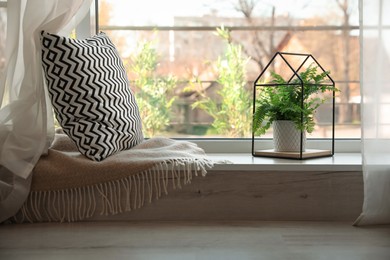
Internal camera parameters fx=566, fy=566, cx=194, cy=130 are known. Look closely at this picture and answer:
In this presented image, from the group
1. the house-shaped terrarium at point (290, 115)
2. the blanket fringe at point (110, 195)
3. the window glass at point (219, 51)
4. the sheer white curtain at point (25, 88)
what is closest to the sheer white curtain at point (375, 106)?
the house-shaped terrarium at point (290, 115)

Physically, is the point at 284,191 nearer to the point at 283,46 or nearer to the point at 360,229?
the point at 360,229

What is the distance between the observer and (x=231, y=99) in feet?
8.39

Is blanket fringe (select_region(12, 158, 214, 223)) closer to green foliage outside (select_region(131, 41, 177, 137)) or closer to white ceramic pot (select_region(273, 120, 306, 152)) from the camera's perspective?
white ceramic pot (select_region(273, 120, 306, 152))

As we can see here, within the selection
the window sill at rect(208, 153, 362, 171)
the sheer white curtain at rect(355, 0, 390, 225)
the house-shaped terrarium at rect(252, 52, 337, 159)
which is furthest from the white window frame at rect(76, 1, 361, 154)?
the sheer white curtain at rect(355, 0, 390, 225)

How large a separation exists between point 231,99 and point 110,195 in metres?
0.86

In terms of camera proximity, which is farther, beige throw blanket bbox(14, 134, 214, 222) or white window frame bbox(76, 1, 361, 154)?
white window frame bbox(76, 1, 361, 154)

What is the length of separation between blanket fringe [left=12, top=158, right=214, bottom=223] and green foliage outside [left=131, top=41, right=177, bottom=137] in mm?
655

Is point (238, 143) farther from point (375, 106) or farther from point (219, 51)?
point (375, 106)

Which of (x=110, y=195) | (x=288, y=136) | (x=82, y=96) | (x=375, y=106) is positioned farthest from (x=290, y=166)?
(x=82, y=96)

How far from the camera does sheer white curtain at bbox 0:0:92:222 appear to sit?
189cm

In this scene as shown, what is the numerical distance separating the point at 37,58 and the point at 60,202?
0.50 metres

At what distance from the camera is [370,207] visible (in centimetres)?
182

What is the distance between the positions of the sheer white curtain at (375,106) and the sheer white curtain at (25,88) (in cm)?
102

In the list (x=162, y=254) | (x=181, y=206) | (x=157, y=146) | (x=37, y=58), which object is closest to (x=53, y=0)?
(x=37, y=58)
